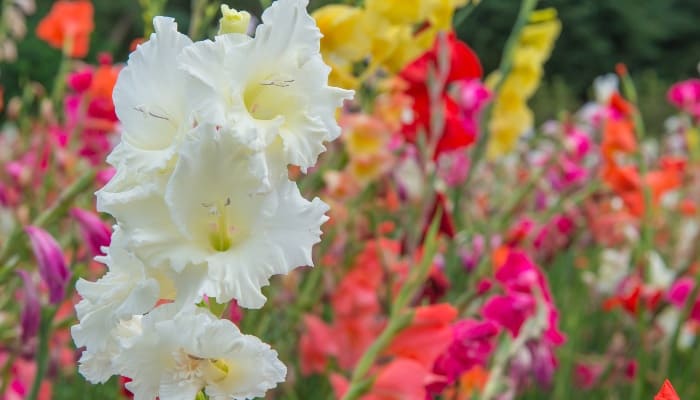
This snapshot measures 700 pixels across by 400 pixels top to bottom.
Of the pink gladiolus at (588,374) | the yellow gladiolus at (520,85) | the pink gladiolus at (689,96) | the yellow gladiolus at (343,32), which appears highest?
the yellow gladiolus at (343,32)

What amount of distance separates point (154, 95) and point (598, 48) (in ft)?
24.7

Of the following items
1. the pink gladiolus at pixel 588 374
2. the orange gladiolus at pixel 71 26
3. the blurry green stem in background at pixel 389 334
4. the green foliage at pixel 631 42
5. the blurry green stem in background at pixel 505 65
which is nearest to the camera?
the blurry green stem in background at pixel 389 334

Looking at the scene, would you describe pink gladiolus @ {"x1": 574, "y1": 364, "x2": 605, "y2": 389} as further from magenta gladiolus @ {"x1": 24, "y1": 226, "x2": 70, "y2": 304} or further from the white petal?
the white petal

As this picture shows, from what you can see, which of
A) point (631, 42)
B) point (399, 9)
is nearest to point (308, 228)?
point (399, 9)

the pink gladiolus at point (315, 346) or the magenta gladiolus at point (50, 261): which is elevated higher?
the magenta gladiolus at point (50, 261)

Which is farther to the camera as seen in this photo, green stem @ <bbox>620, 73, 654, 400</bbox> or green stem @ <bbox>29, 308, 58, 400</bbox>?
green stem @ <bbox>620, 73, 654, 400</bbox>

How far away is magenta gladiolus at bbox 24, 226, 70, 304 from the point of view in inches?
27.7

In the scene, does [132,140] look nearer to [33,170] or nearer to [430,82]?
[430,82]

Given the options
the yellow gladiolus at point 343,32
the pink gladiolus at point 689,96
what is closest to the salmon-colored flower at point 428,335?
the yellow gladiolus at point 343,32

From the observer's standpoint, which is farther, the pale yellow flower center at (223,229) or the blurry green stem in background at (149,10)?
the blurry green stem in background at (149,10)

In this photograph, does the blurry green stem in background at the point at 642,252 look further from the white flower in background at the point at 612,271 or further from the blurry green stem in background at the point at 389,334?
the blurry green stem in background at the point at 389,334

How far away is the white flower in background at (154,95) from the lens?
41 centimetres

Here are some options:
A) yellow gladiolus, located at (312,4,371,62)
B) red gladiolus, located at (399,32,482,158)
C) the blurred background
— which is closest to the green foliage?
the blurred background

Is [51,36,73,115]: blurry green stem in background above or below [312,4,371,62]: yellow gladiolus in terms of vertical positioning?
below
